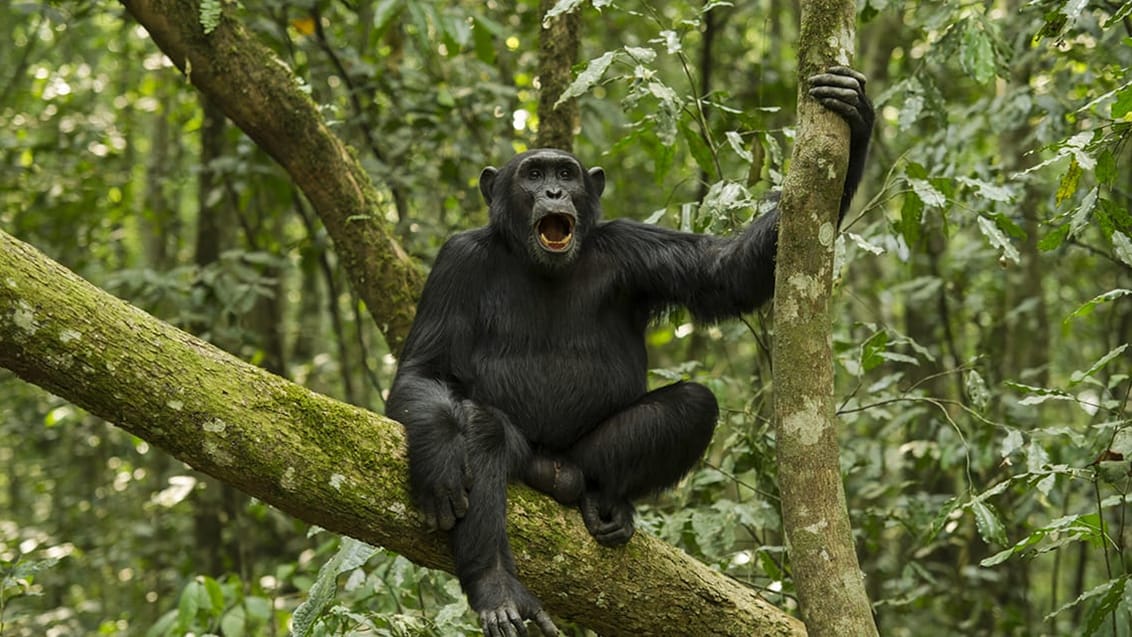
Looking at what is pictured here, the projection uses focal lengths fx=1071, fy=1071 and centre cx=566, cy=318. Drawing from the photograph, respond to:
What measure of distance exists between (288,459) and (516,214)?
6.99 ft

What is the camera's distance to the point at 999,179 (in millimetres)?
6961

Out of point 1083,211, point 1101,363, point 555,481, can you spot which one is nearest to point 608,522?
point 555,481

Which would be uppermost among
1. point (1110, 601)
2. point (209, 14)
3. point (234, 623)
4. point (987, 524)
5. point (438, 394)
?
point (209, 14)

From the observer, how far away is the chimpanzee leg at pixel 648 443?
475cm

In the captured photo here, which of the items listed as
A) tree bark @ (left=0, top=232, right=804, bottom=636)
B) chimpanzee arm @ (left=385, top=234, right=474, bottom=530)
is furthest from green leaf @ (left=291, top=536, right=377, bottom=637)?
chimpanzee arm @ (left=385, top=234, right=474, bottom=530)

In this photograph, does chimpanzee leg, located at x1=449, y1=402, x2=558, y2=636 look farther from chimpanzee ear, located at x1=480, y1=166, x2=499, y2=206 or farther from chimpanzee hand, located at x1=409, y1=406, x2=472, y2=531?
chimpanzee ear, located at x1=480, y1=166, x2=499, y2=206

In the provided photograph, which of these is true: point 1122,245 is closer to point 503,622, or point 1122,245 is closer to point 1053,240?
point 1053,240

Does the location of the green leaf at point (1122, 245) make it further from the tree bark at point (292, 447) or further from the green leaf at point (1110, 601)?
the tree bark at point (292, 447)

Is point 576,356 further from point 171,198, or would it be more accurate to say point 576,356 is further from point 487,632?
point 171,198

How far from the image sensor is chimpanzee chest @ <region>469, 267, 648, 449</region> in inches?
194

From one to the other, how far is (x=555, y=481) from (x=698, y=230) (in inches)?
66.6

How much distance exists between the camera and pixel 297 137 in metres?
5.73

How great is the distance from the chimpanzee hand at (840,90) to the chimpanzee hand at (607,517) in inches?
70.2

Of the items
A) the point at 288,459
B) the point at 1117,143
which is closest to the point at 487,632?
the point at 288,459
